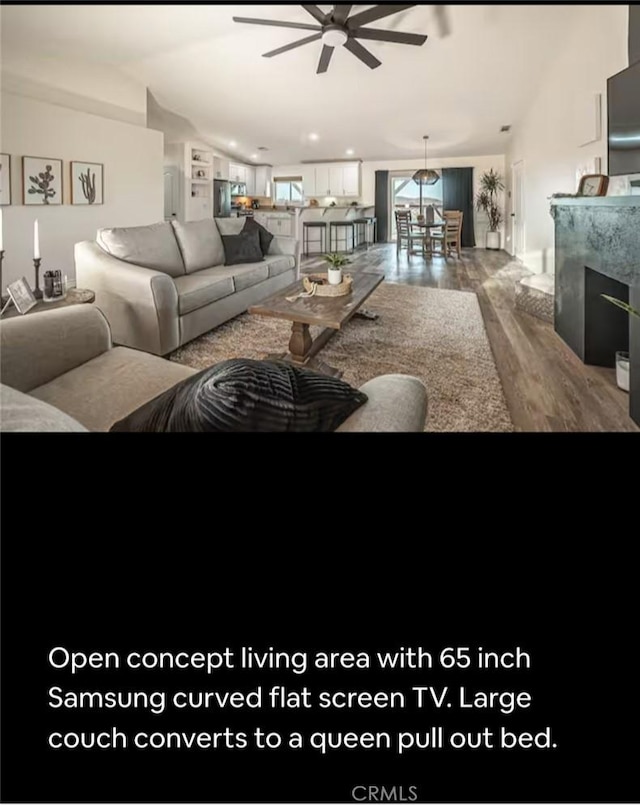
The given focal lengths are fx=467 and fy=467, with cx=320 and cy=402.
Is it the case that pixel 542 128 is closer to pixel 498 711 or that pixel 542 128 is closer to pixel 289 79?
pixel 289 79

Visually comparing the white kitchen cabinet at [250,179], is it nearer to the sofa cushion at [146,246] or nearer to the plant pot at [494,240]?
the sofa cushion at [146,246]

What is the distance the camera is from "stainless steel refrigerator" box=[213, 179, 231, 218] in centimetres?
578

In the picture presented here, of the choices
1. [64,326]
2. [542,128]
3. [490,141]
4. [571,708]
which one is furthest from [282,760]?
[490,141]

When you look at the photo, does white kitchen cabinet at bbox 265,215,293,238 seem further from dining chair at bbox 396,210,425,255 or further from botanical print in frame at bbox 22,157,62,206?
dining chair at bbox 396,210,425,255

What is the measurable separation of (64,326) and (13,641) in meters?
0.89

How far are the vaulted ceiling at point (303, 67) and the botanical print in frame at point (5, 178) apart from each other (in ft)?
1.96

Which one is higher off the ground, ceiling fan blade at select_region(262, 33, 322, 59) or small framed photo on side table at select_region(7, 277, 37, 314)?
ceiling fan blade at select_region(262, 33, 322, 59)

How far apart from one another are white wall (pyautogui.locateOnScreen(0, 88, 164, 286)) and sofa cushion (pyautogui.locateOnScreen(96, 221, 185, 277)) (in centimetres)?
77

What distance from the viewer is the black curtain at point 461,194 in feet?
28.2

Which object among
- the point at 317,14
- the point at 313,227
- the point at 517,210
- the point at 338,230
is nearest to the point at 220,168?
the point at 313,227

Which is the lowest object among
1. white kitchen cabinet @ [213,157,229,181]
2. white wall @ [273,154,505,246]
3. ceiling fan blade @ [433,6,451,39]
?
ceiling fan blade @ [433,6,451,39]

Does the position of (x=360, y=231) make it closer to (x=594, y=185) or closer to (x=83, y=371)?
(x=594, y=185)

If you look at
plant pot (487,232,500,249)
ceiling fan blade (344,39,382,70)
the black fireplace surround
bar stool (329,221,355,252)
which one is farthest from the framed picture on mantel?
plant pot (487,232,500,249)

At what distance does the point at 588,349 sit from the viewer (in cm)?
212
